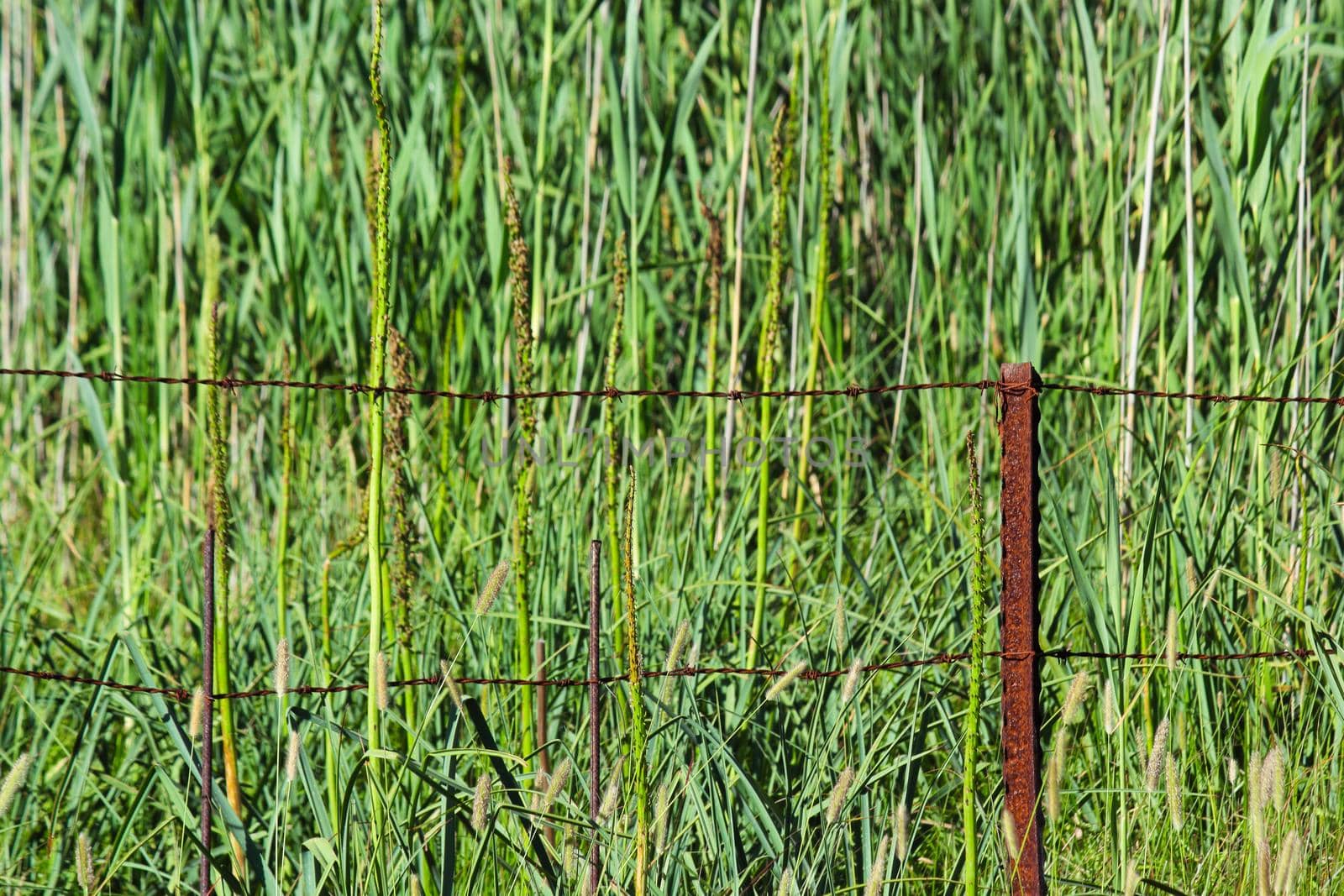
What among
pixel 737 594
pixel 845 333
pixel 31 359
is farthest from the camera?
pixel 31 359

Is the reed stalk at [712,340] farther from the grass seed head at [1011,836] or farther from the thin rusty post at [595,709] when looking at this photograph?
the grass seed head at [1011,836]

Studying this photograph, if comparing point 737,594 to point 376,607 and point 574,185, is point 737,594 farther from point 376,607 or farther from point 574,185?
point 574,185

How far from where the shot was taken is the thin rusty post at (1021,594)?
1337mm

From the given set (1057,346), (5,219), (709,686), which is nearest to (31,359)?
(5,219)

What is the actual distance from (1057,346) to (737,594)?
3.46 feet

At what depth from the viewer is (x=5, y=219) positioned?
287 centimetres

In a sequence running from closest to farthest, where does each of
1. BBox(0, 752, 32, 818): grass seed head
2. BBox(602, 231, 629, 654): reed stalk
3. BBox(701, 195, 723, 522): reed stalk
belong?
1. BBox(0, 752, 32, 818): grass seed head
2. BBox(602, 231, 629, 654): reed stalk
3. BBox(701, 195, 723, 522): reed stalk

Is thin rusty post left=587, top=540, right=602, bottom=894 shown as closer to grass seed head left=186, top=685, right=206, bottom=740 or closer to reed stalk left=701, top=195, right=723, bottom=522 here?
grass seed head left=186, top=685, right=206, bottom=740

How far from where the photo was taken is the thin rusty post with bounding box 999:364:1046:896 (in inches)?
52.6

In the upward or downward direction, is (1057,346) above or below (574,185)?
below

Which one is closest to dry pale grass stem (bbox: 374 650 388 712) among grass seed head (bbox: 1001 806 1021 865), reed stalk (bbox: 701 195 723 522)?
grass seed head (bbox: 1001 806 1021 865)

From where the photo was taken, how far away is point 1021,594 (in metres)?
1.35

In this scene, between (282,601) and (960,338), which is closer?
(282,601)

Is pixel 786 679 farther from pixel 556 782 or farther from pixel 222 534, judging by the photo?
pixel 222 534
